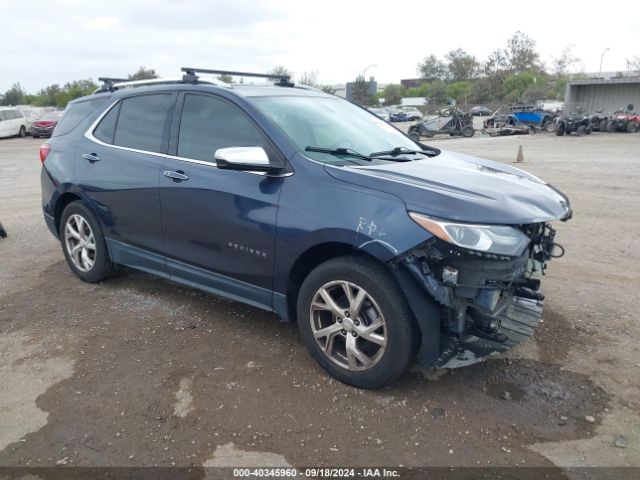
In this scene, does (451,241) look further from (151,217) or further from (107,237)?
(107,237)

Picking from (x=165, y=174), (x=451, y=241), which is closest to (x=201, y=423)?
(x=451, y=241)

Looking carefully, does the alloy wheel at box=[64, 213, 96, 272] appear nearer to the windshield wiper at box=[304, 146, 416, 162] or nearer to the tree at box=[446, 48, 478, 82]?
the windshield wiper at box=[304, 146, 416, 162]

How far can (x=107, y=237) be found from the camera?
491 cm

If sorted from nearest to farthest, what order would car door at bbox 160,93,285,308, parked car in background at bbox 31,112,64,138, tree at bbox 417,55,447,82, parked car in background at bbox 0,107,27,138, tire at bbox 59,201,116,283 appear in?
car door at bbox 160,93,285,308
tire at bbox 59,201,116,283
parked car in background at bbox 0,107,27,138
parked car in background at bbox 31,112,64,138
tree at bbox 417,55,447,82

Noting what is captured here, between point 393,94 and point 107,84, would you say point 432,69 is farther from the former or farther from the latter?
point 107,84

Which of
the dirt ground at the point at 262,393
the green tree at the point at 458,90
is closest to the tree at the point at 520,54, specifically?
the green tree at the point at 458,90

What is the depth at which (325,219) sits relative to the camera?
3.28m

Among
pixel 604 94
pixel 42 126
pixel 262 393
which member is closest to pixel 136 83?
pixel 262 393

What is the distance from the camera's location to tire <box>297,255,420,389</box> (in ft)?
10.2

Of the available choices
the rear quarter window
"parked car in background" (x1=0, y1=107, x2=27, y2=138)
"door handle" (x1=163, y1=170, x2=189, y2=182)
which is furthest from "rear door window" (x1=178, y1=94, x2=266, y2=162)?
"parked car in background" (x1=0, y1=107, x2=27, y2=138)

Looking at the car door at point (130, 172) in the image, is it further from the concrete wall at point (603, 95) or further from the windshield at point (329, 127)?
the concrete wall at point (603, 95)

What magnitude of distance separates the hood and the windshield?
0.33 metres

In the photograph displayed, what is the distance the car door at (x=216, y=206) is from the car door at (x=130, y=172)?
0.17 m

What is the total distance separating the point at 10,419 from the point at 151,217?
5.89 feet
